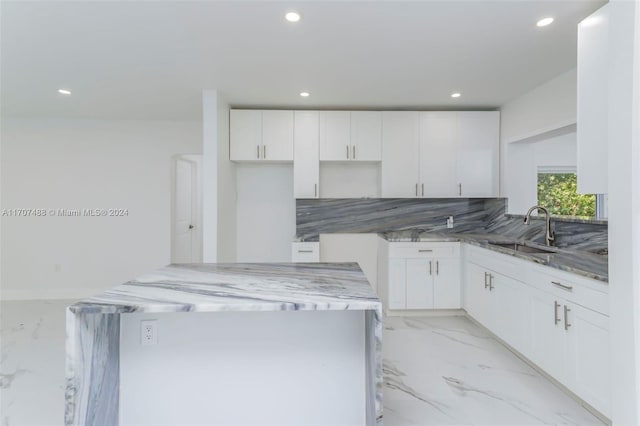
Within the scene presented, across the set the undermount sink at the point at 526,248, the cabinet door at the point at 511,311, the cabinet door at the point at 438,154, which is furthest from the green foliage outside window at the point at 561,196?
the cabinet door at the point at 511,311

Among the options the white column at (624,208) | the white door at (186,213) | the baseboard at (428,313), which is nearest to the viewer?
the white column at (624,208)

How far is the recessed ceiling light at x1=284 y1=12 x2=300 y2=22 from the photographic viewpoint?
200 cm

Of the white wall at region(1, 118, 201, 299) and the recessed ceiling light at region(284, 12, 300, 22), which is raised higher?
the recessed ceiling light at region(284, 12, 300, 22)

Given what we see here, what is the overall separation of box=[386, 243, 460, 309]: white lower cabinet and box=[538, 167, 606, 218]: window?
6.87 feet

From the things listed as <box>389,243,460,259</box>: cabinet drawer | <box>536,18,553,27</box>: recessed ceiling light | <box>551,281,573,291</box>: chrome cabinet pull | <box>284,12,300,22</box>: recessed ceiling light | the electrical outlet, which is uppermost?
<box>536,18,553,27</box>: recessed ceiling light

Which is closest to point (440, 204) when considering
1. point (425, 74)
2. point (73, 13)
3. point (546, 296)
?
point (425, 74)

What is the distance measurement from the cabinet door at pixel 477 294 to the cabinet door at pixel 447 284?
0.41 ft

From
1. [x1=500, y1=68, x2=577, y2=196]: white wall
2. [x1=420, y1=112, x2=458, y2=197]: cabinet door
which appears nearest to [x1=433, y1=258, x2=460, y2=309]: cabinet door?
[x1=420, y1=112, x2=458, y2=197]: cabinet door

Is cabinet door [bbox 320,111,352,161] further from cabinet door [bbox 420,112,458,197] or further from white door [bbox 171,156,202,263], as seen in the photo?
white door [bbox 171,156,202,263]

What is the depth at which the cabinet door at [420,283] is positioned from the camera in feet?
11.4

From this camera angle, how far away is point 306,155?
381 cm

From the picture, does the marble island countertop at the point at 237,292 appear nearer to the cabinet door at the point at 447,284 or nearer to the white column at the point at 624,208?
the white column at the point at 624,208

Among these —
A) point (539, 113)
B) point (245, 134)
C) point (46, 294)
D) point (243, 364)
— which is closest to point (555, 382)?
point (243, 364)

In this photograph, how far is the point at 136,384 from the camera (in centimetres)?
158
